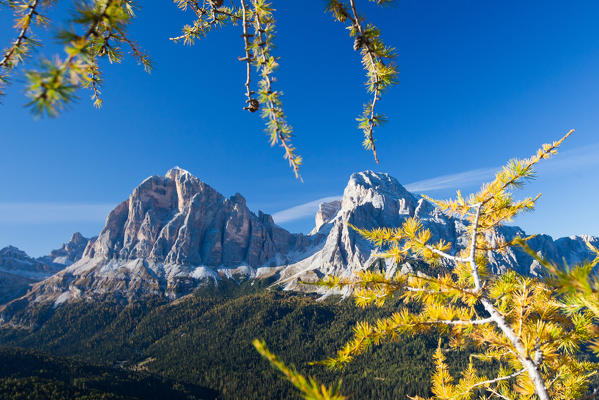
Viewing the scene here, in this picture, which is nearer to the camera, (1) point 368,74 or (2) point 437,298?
(1) point 368,74

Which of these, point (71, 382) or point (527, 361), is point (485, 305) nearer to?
point (527, 361)

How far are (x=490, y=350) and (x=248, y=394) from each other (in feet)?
405

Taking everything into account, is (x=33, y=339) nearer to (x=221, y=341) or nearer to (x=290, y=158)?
(x=221, y=341)

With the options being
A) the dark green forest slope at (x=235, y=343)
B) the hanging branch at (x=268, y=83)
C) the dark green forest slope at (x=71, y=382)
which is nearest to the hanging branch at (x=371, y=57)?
the hanging branch at (x=268, y=83)

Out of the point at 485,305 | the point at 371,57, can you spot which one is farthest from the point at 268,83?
the point at 485,305

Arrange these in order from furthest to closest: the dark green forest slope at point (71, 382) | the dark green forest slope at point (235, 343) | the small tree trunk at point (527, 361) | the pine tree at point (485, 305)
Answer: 1. the dark green forest slope at point (235, 343)
2. the dark green forest slope at point (71, 382)
3. the pine tree at point (485, 305)
4. the small tree trunk at point (527, 361)

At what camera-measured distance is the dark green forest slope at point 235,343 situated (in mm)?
107625

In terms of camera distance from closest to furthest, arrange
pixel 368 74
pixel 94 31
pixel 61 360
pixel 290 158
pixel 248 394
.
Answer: pixel 94 31 → pixel 290 158 → pixel 368 74 → pixel 248 394 → pixel 61 360

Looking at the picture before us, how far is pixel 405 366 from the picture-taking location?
379ft

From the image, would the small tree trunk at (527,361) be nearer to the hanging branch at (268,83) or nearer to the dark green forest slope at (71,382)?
the hanging branch at (268,83)

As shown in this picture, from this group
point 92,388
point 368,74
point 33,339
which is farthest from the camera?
point 33,339

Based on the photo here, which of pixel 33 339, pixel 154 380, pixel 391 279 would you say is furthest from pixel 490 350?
pixel 33 339

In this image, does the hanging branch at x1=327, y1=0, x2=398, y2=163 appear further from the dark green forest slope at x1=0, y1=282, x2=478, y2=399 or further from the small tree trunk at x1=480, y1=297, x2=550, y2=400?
the dark green forest slope at x1=0, y1=282, x2=478, y2=399

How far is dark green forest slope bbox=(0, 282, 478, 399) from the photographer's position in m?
108
